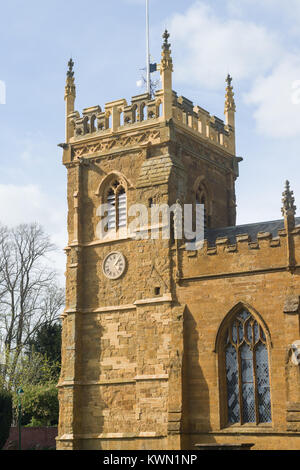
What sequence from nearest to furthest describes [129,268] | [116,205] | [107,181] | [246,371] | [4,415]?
[246,371] < [129,268] < [116,205] < [107,181] < [4,415]

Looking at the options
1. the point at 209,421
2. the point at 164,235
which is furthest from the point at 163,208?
the point at 209,421

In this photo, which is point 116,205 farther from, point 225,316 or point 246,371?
point 246,371

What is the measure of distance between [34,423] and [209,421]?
1901 centimetres

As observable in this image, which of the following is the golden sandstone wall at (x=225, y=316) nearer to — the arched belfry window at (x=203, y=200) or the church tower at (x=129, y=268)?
the church tower at (x=129, y=268)

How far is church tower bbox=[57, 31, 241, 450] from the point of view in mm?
28172

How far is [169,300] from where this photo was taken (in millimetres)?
28453

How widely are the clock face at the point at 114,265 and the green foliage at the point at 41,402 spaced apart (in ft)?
48.6

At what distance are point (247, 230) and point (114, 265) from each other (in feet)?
18.0

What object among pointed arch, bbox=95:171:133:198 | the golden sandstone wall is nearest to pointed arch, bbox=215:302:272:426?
the golden sandstone wall

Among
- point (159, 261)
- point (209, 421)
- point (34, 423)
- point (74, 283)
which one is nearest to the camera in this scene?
point (209, 421)

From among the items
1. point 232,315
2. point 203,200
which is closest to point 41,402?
point 203,200

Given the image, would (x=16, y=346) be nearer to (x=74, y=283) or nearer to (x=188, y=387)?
(x=74, y=283)

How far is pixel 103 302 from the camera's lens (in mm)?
30609

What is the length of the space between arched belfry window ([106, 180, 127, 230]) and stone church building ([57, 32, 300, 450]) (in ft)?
0.14
